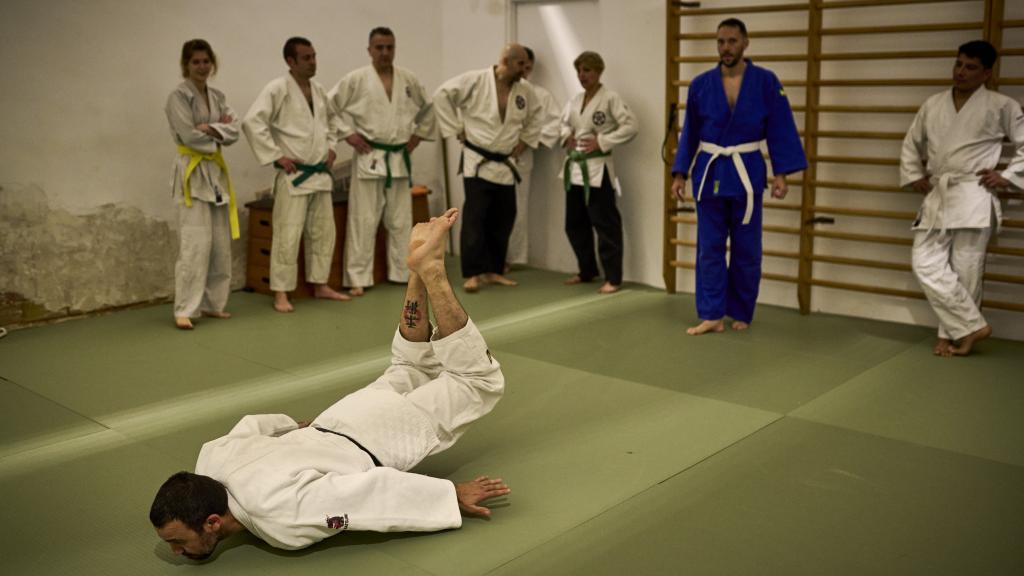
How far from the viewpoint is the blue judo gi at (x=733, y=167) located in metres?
4.72

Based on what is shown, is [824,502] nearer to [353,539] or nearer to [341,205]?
[353,539]

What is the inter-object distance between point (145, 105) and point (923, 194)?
165 inches

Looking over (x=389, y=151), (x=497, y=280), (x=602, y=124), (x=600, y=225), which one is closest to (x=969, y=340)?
(x=600, y=225)

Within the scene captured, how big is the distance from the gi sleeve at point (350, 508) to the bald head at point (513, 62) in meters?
3.61

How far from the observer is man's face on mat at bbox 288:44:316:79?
5414mm

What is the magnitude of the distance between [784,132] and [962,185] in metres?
0.83

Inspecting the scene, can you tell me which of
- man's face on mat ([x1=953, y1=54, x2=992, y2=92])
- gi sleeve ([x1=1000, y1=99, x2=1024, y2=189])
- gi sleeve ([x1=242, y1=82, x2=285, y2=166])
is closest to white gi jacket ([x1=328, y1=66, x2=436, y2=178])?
gi sleeve ([x1=242, y1=82, x2=285, y2=166])

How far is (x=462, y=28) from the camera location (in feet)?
22.6

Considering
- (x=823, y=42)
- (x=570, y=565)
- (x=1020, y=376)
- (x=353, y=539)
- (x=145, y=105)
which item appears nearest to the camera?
(x=570, y=565)

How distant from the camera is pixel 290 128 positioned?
548 cm

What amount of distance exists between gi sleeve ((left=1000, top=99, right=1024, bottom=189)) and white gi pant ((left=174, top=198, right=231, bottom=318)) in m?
3.83

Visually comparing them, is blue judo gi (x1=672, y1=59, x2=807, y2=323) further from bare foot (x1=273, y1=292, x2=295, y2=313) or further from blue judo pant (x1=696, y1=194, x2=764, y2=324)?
bare foot (x1=273, y1=292, x2=295, y2=313)

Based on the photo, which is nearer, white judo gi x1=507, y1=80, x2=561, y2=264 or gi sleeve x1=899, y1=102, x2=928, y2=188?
gi sleeve x1=899, y1=102, x2=928, y2=188

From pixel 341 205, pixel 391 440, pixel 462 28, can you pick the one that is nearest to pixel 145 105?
pixel 341 205
